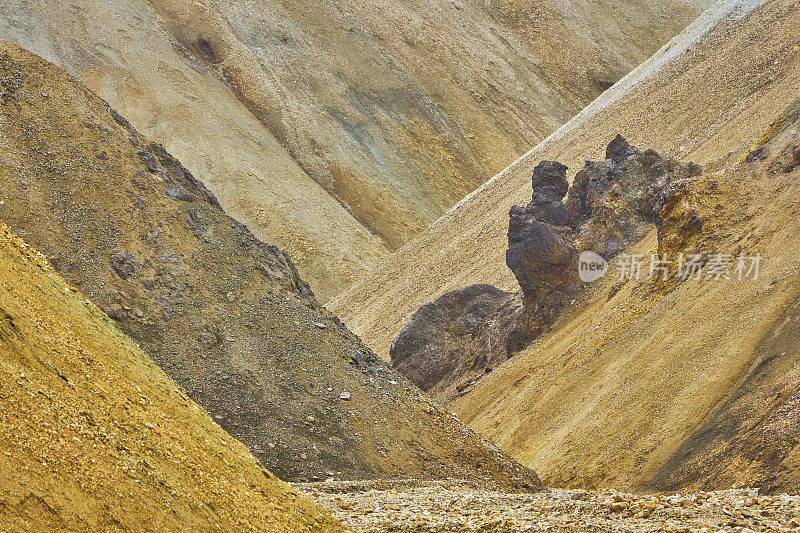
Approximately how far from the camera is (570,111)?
6328cm

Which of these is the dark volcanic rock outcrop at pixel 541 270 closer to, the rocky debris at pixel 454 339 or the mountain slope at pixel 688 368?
the mountain slope at pixel 688 368

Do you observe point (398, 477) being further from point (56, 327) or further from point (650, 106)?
point (650, 106)

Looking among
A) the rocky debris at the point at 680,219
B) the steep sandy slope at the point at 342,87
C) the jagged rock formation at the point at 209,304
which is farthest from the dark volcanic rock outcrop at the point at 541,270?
the steep sandy slope at the point at 342,87

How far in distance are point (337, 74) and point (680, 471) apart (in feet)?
155

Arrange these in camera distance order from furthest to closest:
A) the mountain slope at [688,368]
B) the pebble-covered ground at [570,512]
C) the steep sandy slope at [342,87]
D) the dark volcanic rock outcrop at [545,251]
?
the steep sandy slope at [342,87]
the dark volcanic rock outcrop at [545,251]
the mountain slope at [688,368]
the pebble-covered ground at [570,512]

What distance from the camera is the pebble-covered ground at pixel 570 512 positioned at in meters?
9.10

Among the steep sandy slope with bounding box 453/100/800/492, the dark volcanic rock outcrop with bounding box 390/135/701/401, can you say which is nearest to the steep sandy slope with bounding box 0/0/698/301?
the dark volcanic rock outcrop with bounding box 390/135/701/401

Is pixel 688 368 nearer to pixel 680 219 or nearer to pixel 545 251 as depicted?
pixel 680 219

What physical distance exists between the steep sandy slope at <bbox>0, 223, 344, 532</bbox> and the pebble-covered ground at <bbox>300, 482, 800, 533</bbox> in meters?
1.26

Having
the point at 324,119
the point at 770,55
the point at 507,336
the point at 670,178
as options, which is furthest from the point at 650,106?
the point at 324,119

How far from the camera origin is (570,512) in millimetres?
10305

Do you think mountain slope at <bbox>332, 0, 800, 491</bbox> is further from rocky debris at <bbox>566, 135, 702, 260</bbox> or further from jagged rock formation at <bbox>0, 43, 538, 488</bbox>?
jagged rock formation at <bbox>0, 43, 538, 488</bbox>

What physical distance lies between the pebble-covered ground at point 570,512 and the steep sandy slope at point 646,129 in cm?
1987

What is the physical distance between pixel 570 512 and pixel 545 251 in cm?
1486
